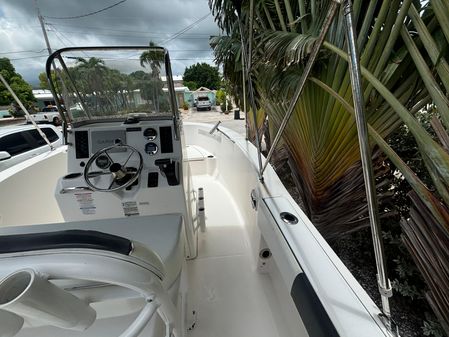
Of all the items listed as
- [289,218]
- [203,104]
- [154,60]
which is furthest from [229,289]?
[203,104]

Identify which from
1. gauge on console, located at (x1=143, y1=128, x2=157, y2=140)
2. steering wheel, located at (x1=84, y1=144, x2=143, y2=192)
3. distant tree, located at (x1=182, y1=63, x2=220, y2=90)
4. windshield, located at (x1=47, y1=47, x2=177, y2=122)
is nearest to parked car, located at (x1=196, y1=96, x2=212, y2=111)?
distant tree, located at (x1=182, y1=63, x2=220, y2=90)

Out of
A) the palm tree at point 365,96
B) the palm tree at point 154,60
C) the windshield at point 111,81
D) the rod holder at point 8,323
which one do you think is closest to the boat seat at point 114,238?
the rod holder at point 8,323

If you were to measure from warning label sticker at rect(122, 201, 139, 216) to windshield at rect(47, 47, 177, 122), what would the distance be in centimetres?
75

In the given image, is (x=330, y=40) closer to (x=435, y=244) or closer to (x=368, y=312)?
(x=435, y=244)

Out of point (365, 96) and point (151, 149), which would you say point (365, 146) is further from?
point (151, 149)

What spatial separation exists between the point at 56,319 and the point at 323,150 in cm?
148

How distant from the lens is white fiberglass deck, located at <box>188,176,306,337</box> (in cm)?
118

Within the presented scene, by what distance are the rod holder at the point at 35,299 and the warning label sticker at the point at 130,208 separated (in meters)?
0.93

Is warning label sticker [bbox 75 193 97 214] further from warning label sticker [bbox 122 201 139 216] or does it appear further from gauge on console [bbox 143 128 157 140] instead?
gauge on console [bbox 143 128 157 140]

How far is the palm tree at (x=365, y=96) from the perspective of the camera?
2.50ft

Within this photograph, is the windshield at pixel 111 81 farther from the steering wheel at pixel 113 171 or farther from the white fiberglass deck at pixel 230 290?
the white fiberglass deck at pixel 230 290

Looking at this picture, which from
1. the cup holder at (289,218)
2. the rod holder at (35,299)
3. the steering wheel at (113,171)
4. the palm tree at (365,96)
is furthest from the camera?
the steering wheel at (113,171)

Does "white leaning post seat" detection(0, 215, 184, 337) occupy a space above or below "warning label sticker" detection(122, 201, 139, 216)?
above

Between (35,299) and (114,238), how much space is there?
0.16 meters
